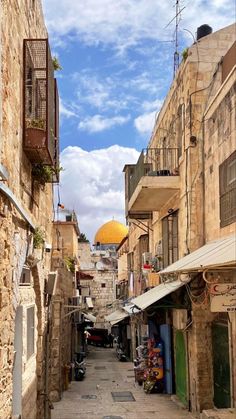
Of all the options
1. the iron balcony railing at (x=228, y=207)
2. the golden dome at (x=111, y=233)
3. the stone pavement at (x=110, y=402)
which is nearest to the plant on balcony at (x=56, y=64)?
the iron balcony railing at (x=228, y=207)

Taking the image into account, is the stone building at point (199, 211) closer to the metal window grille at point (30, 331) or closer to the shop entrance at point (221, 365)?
the shop entrance at point (221, 365)

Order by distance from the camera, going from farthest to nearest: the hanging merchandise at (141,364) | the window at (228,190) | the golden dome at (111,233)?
the golden dome at (111,233) → the hanging merchandise at (141,364) → the window at (228,190)

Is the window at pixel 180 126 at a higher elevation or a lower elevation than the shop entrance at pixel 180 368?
higher

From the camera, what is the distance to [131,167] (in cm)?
2103

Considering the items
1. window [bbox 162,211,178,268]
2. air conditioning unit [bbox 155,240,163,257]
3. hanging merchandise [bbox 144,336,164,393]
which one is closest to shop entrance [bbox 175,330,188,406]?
hanging merchandise [bbox 144,336,164,393]

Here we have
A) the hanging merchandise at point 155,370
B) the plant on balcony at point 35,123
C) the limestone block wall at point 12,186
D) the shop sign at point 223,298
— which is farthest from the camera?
the hanging merchandise at point 155,370

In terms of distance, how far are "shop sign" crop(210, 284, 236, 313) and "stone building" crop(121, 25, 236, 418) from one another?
0.02m

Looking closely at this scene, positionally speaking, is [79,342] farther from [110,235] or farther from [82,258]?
[110,235]

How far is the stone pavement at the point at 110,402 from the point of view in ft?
42.3

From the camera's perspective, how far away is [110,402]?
1475 cm

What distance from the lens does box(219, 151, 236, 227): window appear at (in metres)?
10.0

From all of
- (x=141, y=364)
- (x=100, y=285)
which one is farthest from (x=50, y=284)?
(x=100, y=285)

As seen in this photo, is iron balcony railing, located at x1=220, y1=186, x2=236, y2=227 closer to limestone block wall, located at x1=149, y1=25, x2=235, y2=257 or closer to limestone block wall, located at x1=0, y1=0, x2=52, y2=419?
limestone block wall, located at x1=149, y1=25, x2=235, y2=257

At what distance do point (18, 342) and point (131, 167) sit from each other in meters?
14.0
